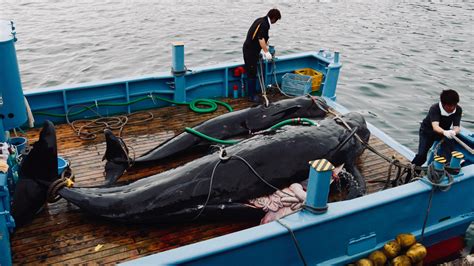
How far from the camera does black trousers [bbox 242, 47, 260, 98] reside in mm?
10383

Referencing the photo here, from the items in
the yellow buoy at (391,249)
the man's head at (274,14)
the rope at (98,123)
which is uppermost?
the man's head at (274,14)

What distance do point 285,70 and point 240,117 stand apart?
319 centimetres

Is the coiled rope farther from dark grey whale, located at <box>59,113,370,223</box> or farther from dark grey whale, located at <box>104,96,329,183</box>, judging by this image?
dark grey whale, located at <box>59,113,370,223</box>

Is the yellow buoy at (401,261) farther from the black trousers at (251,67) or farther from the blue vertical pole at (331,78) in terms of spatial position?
the black trousers at (251,67)

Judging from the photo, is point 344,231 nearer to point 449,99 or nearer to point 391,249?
point 391,249

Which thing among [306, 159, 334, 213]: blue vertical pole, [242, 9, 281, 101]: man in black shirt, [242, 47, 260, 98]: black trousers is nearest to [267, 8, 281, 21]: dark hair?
[242, 9, 281, 101]: man in black shirt

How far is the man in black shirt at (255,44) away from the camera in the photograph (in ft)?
33.2

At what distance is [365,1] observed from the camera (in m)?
30.7

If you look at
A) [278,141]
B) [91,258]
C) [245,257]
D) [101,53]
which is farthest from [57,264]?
[101,53]

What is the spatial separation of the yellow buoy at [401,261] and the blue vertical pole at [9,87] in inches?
225

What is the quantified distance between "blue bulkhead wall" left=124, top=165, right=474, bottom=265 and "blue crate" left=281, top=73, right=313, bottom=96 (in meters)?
5.00

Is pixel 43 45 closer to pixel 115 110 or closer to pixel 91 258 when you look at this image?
pixel 115 110

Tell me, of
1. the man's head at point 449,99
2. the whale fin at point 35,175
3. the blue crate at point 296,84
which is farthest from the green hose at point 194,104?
the man's head at point 449,99

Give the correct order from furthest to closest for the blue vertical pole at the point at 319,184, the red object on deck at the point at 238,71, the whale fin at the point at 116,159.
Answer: the red object on deck at the point at 238,71 < the whale fin at the point at 116,159 < the blue vertical pole at the point at 319,184
